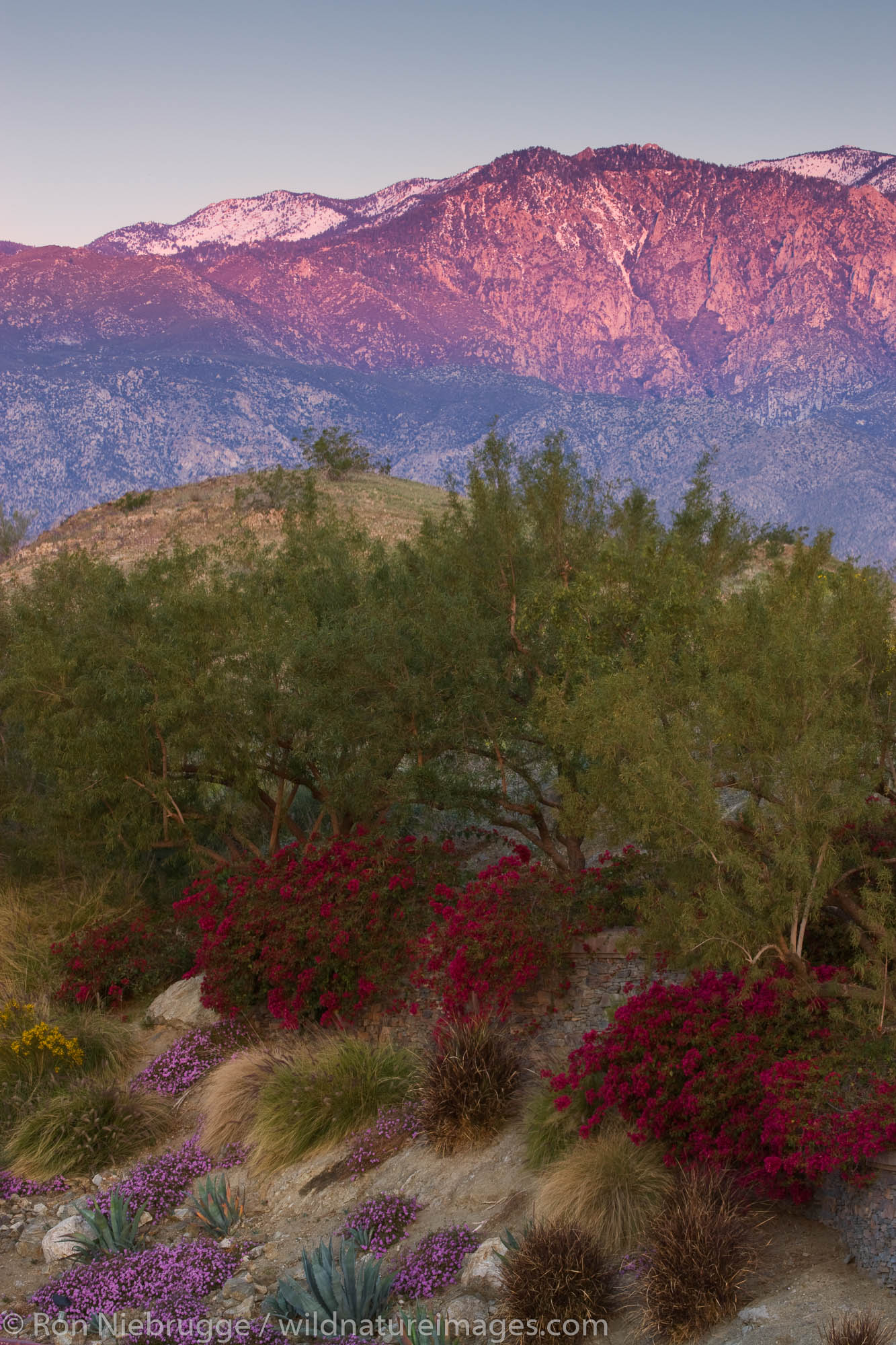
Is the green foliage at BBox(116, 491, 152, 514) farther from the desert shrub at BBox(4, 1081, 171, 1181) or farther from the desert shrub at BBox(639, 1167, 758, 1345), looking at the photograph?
the desert shrub at BBox(639, 1167, 758, 1345)

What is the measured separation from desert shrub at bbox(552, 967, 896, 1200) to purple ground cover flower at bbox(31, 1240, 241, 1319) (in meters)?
2.71

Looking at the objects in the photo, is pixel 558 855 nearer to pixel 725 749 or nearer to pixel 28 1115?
pixel 725 749

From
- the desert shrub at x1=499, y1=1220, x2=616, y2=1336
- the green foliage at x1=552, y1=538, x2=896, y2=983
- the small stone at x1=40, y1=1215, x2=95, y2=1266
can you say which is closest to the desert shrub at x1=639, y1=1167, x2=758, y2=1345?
the desert shrub at x1=499, y1=1220, x2=616, y2=1336

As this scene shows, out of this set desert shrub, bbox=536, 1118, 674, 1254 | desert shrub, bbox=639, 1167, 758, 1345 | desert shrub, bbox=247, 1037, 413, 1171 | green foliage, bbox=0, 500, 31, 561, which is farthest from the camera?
green foliage, bbox=0, 500, 31, 561

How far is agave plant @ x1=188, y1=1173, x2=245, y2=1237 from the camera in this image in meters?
7.44

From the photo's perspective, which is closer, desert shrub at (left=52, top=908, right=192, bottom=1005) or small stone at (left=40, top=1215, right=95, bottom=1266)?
small stone at (left=40, top=1215, right=95, bottom=1266)

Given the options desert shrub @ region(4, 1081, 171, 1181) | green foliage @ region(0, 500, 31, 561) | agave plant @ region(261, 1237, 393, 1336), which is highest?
green foliage @ region(0, 500, 31, 561)

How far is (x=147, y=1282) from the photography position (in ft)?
21.9

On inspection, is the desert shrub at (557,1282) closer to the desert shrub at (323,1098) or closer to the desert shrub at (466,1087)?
the desert shrub at (466,1087)

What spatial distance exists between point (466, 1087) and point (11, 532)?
6103 centimetres

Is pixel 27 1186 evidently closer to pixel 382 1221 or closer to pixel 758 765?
pixel 382 1221

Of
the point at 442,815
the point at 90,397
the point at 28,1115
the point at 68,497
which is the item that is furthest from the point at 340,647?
the point at 90,397

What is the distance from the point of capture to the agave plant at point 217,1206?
7441 mm

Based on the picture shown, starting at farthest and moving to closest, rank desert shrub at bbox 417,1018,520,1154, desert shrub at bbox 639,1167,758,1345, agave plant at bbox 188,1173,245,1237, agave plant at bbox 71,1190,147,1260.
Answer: desert shrub at bbox 417,1018,520,1154 → agave plant at bbox 188,1173,245,1237 → agave plant at bbox 71,1190,147,1260 → desert shrub at bbox 639,1167,758,1345
